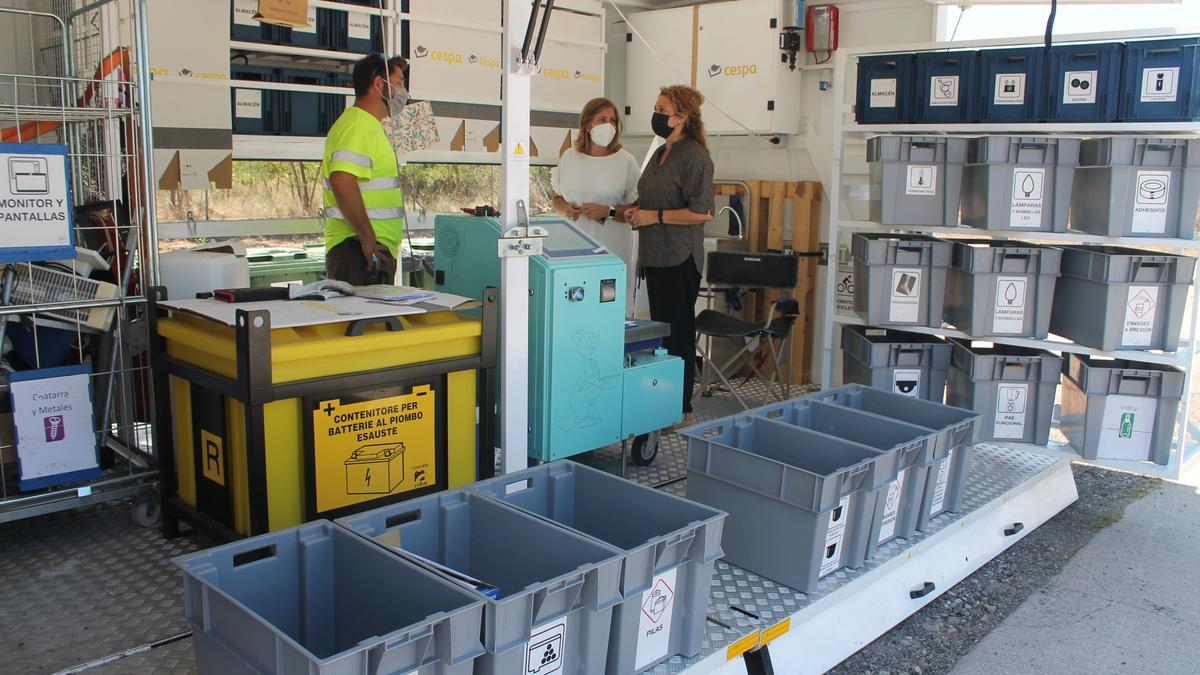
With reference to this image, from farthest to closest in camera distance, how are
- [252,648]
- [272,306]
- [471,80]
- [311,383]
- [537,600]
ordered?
[471,80]
[272,306]
[311,383]
[537,600]
[252,648]

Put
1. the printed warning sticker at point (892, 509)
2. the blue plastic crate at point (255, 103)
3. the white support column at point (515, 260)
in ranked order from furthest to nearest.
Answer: the blue plastic crate at point (255, 103), the printed warning sticker at point (892, 509), the white support column at point (515, 260)

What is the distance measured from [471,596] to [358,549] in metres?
0.40

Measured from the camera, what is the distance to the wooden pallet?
6012 millimetres

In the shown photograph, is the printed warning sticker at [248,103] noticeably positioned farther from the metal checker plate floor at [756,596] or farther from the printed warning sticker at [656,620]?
the printed warning sticker at [656,620]

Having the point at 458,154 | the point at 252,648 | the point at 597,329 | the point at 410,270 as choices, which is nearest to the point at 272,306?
the point at 597,329

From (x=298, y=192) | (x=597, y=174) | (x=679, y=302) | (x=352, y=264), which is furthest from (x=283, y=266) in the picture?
(x=679, y=302)

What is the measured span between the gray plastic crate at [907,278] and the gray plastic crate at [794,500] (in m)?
1.58

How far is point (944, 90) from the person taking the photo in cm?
444

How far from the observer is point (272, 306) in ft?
9.93

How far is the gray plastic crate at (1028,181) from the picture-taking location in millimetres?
4145

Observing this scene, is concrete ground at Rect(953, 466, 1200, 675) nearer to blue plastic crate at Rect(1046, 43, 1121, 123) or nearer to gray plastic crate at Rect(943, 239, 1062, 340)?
gray plastic crate at Rect(943, 239, 1062, 340)

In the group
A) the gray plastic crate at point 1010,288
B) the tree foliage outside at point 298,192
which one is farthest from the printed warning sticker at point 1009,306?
the tree foliage outside at point 298,192

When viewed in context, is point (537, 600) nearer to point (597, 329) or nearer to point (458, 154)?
point (597, 329)

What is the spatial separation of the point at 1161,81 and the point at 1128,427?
1.44 metres
